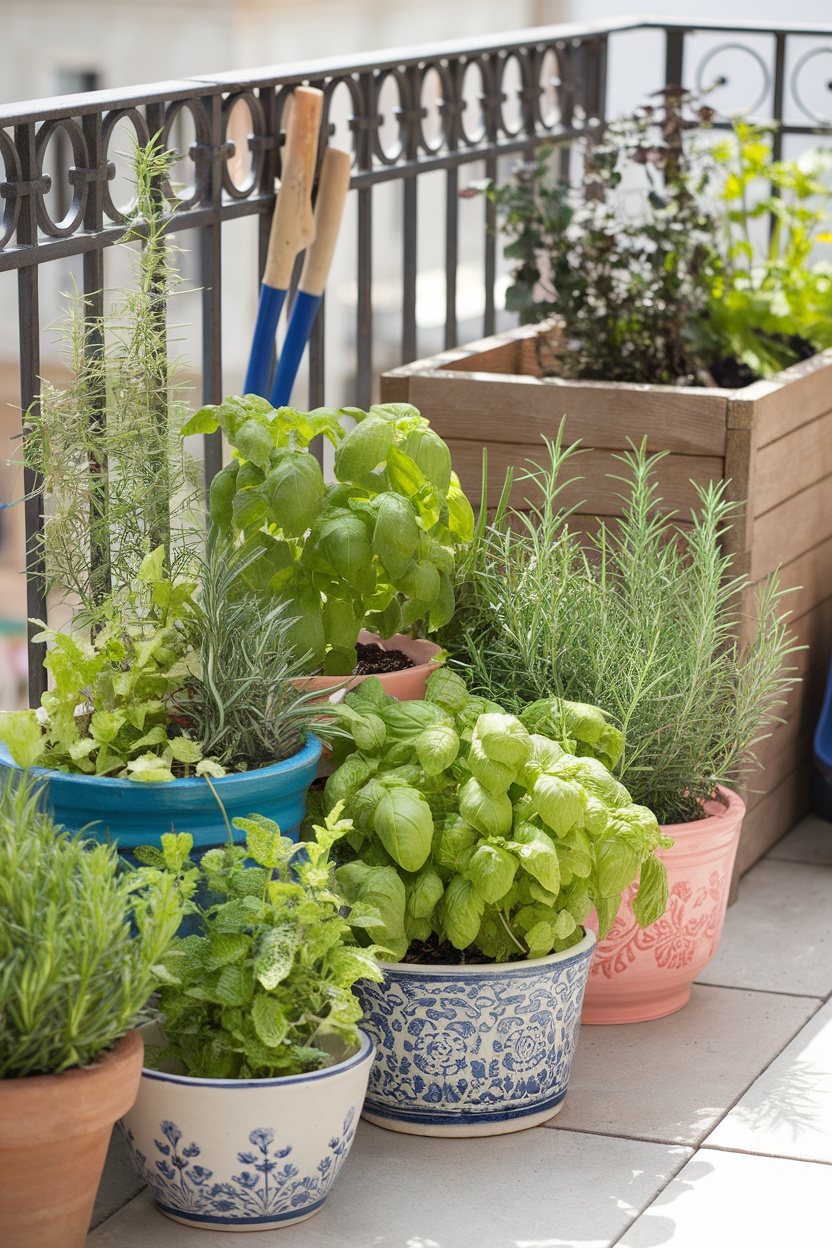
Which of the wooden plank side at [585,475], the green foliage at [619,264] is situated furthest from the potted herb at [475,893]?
the green foliage at [619,264]

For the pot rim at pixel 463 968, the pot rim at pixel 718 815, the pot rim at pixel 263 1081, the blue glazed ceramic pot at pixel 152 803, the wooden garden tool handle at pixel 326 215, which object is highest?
the wooden garden tool handle at pixel 326 215

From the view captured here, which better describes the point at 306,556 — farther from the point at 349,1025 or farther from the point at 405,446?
the point at 349,1025

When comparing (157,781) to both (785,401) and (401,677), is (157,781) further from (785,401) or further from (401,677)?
(785,401)

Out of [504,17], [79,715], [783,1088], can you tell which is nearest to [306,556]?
[79,715]

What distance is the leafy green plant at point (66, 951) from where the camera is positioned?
1660 millimetres

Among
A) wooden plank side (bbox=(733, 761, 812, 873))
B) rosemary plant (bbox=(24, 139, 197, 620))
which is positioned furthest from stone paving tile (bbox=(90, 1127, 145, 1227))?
wooden plank side (bbox=(733, 761, 812, 873))

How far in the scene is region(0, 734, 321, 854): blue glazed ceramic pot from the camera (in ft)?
6.40

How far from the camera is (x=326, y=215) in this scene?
9.34ft

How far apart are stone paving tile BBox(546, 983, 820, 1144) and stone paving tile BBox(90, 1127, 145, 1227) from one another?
528mm

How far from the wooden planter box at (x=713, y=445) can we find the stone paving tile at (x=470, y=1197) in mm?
1048

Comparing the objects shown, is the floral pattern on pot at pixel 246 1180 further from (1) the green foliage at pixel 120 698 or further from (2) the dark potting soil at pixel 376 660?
(2) the dark potting soil at pixel 376 660

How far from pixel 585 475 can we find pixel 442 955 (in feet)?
Result: 3.36

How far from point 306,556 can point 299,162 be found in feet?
2.67

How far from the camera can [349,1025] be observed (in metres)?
1.91
